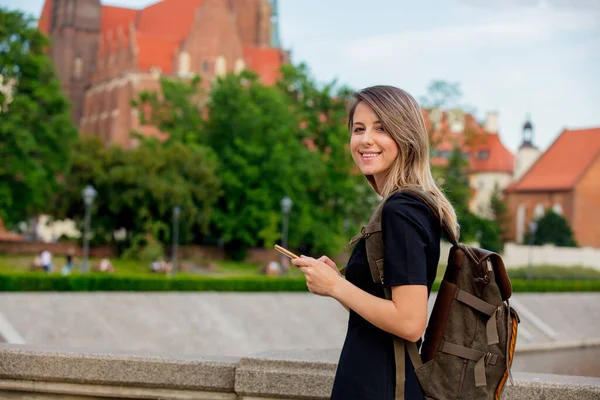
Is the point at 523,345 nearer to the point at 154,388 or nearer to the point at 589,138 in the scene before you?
the point at 154,388

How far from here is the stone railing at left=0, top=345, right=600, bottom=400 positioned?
464 centimetres

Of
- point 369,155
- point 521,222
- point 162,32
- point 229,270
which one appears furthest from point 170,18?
point 369,155

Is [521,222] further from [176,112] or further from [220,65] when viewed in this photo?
[176,112]

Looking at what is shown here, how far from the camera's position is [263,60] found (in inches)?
3068

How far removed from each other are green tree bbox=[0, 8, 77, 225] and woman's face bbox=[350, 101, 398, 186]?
34394 mm

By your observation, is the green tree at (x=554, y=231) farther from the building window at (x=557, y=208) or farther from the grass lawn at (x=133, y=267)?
the grass lawn at (x=133, y=267)

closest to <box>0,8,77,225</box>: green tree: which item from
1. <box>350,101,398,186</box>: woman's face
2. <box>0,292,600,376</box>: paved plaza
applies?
<box>0,292,600,376</box>: paved plaza

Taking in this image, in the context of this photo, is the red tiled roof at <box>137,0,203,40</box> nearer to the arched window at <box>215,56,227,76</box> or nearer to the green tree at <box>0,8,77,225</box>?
the arched window at <box>215,56,227,76</box>

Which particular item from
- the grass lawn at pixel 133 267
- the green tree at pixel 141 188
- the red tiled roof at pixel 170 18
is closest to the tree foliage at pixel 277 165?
the grass lawn at pixel 133 267

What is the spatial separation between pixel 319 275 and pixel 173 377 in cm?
219

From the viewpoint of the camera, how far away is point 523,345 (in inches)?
1065

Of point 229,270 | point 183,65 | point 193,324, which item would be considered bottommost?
point 229,270

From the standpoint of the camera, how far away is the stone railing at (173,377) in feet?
15.2

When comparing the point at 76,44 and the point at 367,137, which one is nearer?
the point at 367,137
